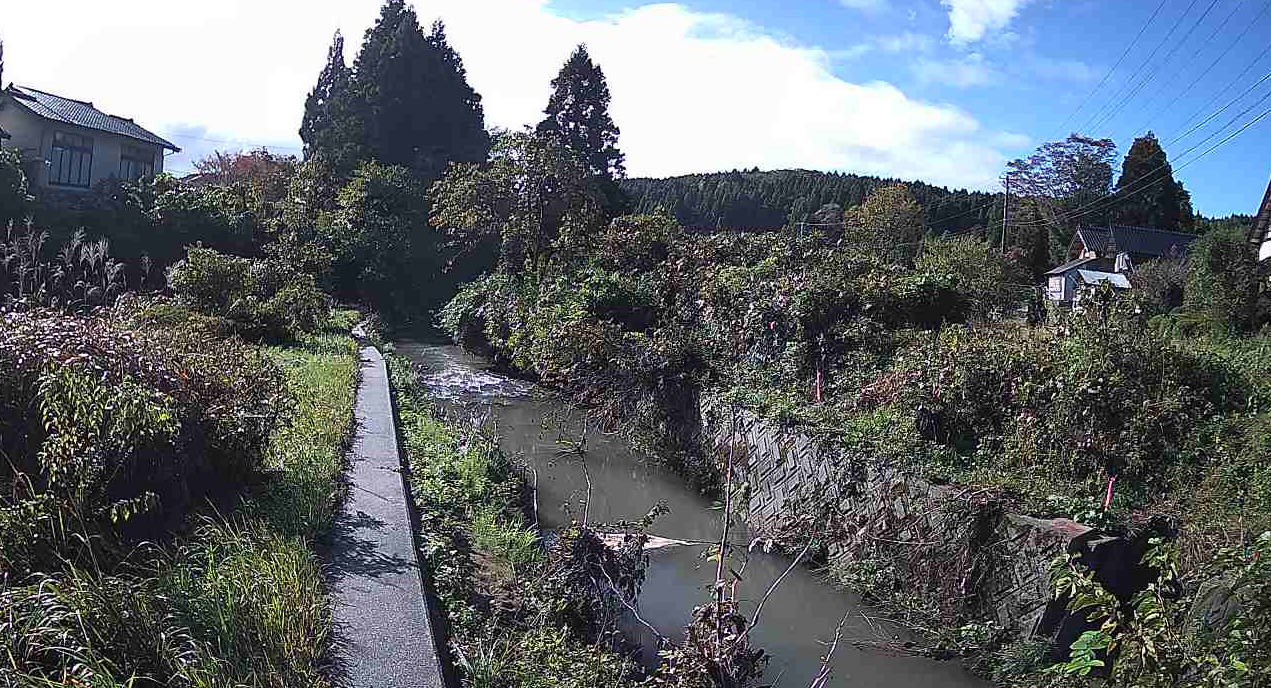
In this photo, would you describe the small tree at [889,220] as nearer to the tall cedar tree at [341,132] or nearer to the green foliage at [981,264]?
the green foliage at [981,264]

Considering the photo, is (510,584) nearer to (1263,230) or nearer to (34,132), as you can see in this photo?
(1263,230)

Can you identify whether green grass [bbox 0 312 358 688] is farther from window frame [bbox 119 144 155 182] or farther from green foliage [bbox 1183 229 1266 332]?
window frame [bbox 119 144 155 182]

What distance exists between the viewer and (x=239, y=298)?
14898mm

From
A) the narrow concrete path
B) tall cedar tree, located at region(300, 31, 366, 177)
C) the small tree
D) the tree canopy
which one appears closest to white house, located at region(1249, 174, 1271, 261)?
the narrow concrete path

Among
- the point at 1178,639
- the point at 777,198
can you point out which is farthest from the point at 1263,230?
the point at 777,198

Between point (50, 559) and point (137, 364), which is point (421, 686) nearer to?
point (50, 559)

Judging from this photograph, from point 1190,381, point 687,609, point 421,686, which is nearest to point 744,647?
point 421,686

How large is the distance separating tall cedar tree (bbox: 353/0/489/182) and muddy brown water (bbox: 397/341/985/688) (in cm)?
2401

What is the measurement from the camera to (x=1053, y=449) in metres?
7.71

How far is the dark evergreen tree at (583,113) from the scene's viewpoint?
120 feet

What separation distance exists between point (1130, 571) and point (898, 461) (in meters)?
1.99

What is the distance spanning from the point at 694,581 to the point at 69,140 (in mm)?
28264

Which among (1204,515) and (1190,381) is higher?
(1190,381)

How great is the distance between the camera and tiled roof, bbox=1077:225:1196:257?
4231 centimetres
